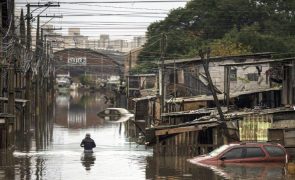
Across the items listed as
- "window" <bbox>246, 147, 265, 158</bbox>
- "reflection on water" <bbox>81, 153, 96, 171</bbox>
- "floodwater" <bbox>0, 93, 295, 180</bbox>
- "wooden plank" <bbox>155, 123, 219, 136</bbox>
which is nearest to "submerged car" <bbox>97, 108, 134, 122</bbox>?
"floodwater" <bbox>0, 93, 295, 180</bbox>

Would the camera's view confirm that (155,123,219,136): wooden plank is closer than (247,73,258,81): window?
Yes

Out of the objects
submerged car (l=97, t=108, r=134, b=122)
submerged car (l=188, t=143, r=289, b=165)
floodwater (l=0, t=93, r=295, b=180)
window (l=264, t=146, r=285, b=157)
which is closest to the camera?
floodwater (l=0, t=93, r=295, b=180)

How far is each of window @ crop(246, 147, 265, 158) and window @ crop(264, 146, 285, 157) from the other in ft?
0.90

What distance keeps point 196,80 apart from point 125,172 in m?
25.7

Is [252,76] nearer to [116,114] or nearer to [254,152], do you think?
[116,114]

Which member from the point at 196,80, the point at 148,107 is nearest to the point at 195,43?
the point at 148,107

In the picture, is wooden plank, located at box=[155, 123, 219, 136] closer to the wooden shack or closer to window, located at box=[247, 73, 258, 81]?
the wooden shack

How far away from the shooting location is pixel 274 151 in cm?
2567

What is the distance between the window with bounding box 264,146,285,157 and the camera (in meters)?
25.5

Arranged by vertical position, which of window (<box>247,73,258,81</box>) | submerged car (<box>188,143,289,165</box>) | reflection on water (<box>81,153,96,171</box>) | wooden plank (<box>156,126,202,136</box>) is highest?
window (<box>247,73,258,81</box>)

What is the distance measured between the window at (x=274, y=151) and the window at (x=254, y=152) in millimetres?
273

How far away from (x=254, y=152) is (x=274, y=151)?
2.71ft

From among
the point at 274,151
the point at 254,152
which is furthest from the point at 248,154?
the point at 274,151

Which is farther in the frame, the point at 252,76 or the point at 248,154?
the point at 252,76
